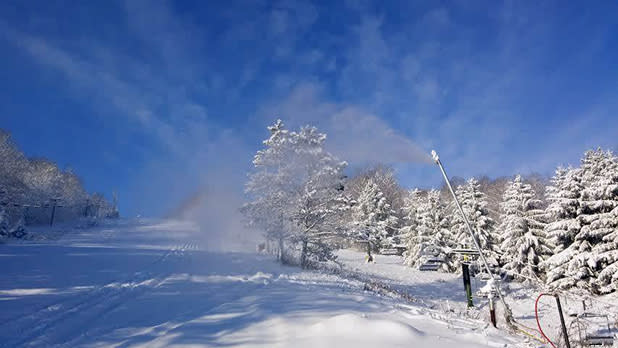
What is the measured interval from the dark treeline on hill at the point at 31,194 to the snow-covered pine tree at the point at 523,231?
4047 centimetres

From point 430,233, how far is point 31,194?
175 feet

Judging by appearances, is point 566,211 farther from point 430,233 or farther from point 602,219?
point 430,233

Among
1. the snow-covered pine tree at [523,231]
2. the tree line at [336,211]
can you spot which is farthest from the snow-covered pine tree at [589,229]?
the snow-covered pine tree at [523,231]

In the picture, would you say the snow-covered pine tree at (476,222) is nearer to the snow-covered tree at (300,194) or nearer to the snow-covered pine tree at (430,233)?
the snow-covered pine tree at (430,233)

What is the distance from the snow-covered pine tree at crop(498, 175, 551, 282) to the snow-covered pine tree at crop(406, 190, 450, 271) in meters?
8.81

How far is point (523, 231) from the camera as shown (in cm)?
2705

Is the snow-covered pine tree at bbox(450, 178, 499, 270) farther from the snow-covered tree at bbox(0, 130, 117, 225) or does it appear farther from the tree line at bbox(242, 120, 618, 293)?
the snow-covered tree at bbox(0, 130, 117, 225)

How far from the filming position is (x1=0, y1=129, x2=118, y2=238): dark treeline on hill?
36.6 meters

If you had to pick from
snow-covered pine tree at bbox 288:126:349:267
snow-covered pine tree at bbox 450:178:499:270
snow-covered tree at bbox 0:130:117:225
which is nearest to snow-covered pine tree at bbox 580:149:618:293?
snow-covered pine tree at bbox 450:178:499:270

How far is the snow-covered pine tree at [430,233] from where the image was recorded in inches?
1426

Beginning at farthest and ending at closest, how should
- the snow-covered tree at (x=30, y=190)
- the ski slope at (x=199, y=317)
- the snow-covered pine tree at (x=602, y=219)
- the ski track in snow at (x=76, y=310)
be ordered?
the snow-covered tree at (x=30, y=190) < the snow-covered pine tree at (x=602, y=219) < the ski track in snow at (x=76, y=310) < the ski slope at (x=199, y=317)

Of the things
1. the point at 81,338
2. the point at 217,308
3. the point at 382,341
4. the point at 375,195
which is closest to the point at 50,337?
the point at 81,338

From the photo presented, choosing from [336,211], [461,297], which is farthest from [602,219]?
[336,211]

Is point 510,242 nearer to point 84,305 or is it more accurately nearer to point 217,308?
point 217,308
